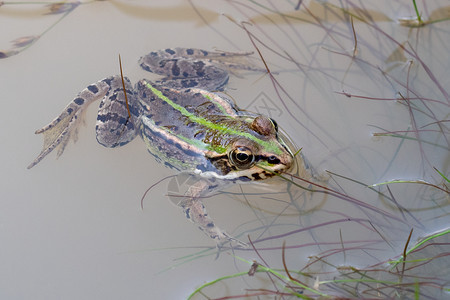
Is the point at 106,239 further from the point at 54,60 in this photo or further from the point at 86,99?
the point at 54,60

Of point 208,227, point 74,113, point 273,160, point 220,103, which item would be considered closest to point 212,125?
point 220,103

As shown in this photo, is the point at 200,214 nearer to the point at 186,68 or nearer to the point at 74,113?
the point at 186,68

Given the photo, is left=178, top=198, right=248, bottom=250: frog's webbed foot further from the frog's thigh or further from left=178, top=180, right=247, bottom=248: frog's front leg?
the frog's thigh

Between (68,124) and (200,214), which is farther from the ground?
(68,124)

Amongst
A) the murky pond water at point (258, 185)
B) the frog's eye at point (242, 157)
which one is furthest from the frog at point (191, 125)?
the murky pond water at point (258, 185)

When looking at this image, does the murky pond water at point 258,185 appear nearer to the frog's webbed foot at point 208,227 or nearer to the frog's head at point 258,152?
the frog's webbed foot at point 208,227

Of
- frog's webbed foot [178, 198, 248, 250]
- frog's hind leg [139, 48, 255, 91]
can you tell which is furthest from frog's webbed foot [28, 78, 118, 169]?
frog's webbed foot [178, 198, 248, 250]
